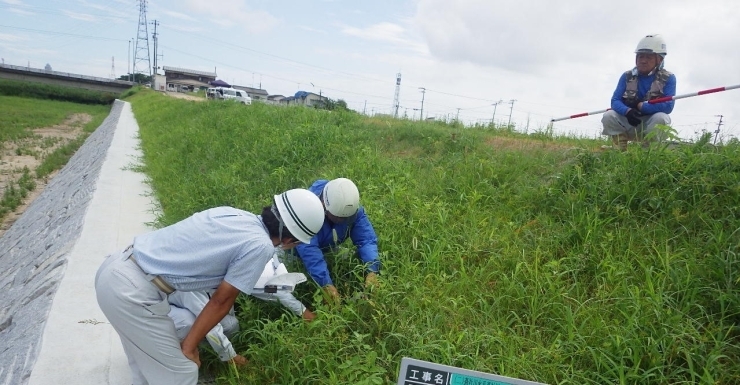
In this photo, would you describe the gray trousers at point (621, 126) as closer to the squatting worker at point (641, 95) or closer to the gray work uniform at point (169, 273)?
the squatting worker at point (641, 95)

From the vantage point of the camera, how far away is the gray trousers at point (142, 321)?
7.73 ft

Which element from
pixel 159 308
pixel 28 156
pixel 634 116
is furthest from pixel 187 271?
pixel 28 156

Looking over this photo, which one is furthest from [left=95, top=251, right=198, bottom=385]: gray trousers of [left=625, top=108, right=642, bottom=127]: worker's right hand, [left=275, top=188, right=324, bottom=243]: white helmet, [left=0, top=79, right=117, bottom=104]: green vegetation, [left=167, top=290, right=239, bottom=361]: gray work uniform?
[left=0, top=79, right=117, bottom=104]: green vegetation

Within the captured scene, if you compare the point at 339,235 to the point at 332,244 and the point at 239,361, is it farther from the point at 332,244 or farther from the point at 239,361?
the point at 239,361

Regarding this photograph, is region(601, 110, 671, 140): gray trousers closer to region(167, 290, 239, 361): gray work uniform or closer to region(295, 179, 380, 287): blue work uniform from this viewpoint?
region(295, 179, 380, 287): blue work uniform

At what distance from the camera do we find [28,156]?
16.6 meters

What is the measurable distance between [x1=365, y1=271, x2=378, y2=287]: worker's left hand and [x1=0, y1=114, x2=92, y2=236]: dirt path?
29.3 feet

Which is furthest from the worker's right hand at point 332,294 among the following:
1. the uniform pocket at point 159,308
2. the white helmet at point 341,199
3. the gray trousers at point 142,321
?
the uniform pocket at point 159,308

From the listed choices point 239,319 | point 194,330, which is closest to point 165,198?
point 239,319

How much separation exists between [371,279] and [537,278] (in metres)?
1.12

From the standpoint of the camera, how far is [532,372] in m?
2.36

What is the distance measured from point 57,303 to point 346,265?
87.6 inches

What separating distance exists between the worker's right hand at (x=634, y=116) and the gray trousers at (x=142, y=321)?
4722mm

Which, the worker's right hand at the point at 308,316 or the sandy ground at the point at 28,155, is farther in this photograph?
the sandy ground at the point at 28,155
